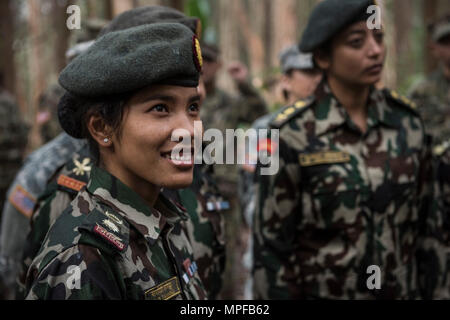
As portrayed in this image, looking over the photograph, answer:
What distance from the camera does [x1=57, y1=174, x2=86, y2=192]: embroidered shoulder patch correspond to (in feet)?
8.13

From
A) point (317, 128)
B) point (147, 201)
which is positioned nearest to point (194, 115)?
point (147, 201)

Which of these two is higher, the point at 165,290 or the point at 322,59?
the point at 322,59

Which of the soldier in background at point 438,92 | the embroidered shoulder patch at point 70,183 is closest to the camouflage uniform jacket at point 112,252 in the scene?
the embroidered shoulder patch at point 70,183

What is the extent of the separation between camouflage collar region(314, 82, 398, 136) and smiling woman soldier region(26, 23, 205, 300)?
1399mm

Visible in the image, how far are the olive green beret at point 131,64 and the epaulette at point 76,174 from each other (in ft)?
2.78

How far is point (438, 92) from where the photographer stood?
231 inches

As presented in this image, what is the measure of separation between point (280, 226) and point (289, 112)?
0.69 metres

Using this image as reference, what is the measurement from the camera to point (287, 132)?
3037 millimetres

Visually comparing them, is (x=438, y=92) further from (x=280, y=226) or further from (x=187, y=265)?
(x=187, y=265)

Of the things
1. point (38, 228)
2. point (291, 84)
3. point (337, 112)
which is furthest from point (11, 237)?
point (291, 84)

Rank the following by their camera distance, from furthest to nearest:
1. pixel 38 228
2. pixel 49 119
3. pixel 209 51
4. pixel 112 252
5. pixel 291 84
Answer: pixel 49 119 < pixel 209 51 < pixel 291 84 < pixel 38 228 < pixel 112 252

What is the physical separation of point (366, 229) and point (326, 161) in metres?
0.45
